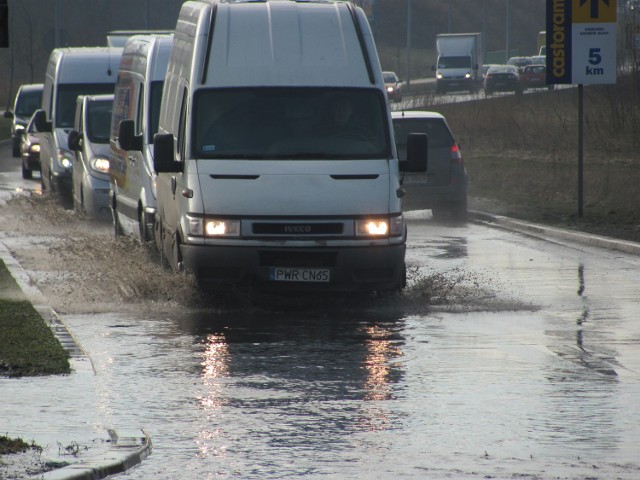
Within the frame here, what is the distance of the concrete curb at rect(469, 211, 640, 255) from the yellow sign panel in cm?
346

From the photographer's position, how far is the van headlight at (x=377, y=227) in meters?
12.8

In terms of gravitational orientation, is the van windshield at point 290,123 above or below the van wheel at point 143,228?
above

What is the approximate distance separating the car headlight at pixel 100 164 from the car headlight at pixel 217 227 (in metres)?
9.58

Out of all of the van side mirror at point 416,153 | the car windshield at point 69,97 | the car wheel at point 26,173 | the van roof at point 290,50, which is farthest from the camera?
the car wheel at point 26,173

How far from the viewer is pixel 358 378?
965cm

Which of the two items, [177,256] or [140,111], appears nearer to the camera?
[177,256]

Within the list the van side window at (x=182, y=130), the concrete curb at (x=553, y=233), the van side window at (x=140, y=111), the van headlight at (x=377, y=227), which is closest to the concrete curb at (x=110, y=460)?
the van headlight at (x=377, y=227)

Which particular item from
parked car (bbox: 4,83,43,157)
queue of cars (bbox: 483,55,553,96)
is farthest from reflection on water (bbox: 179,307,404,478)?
queue of cars (bbox: 483,55,553,96)

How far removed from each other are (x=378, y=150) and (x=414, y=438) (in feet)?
19.6

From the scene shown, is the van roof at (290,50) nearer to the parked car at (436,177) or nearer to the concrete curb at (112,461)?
the concrete curb at (112,461)

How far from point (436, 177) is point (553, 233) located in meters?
2.90

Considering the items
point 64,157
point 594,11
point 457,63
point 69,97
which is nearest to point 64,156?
point 64,157

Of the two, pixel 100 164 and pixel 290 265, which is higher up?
pixel 100 164

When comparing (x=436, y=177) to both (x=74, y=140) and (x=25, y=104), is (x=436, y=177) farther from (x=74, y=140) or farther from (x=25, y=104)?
(x=25, y=104)
